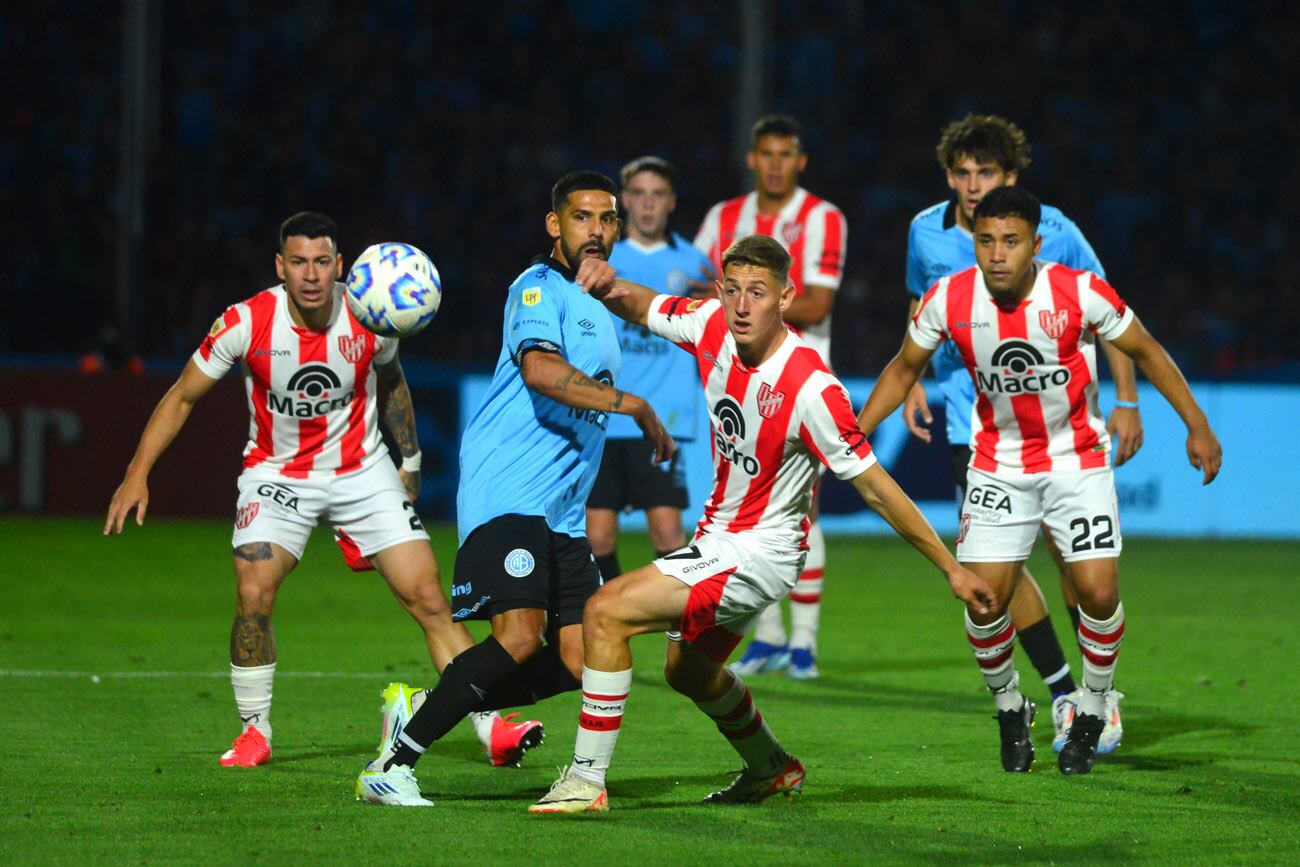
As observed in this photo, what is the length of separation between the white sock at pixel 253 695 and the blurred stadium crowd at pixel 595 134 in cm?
1135

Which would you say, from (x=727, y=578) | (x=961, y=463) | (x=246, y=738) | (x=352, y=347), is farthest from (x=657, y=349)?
(x=727, y=578)

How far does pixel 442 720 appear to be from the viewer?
575 cm

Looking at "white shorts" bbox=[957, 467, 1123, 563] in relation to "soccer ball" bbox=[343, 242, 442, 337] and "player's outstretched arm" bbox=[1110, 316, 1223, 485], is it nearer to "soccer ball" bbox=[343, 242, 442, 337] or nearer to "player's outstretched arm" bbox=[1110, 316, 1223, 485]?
"player's outstretched arm" bbox=[1110, 316, 1223, 485]

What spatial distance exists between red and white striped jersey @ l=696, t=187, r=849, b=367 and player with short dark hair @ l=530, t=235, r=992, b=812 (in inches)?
138

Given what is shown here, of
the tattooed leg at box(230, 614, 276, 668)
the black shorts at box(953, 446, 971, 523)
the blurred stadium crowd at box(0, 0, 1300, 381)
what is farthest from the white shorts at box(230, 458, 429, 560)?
the blurred stadium crowd at box(0, 0, 1300, 381)

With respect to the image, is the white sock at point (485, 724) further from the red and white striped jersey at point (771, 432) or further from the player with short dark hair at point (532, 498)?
the red and white striped jersey at point (771, 432)

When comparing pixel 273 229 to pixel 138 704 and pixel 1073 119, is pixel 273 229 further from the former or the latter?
pixel 138 704

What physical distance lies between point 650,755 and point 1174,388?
2270mm

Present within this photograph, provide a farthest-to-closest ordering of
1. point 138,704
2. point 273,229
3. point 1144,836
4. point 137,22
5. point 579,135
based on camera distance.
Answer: point 579,135, point 273,229, point 137,22, point 138,704, point 1144,836

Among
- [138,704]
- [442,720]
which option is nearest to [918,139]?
[138,704]

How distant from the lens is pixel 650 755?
22.4 feet

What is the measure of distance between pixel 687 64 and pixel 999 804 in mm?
16481

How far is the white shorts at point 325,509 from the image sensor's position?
6703 mm

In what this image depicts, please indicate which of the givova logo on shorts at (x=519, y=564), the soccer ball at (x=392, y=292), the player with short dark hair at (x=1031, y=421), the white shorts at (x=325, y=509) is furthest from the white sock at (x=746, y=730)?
the soccer ball at (x=392, y=292)
